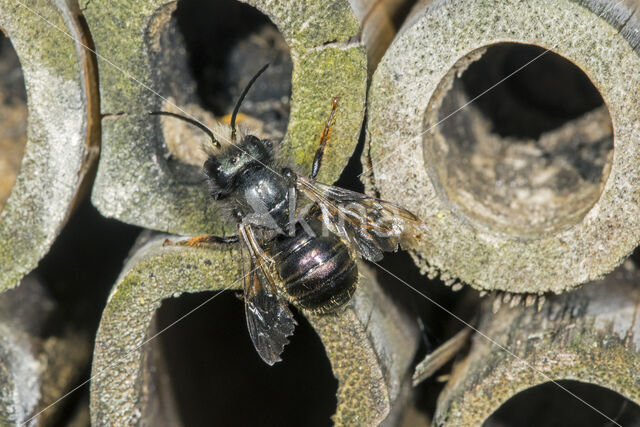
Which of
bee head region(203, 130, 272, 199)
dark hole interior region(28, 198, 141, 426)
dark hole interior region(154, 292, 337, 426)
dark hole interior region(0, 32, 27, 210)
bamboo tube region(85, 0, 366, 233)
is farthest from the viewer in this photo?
dark hole interior region(0, 32, 27, 210)

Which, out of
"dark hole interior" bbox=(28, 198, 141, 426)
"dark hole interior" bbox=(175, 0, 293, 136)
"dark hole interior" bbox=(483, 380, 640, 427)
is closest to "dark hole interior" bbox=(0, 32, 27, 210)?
"dark hole interior" bbox=(28, 198, 141, 426)

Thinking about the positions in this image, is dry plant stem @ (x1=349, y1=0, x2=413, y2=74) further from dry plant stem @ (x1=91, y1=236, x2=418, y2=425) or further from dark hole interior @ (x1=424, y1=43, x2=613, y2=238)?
dry plant stem @ (x1=91, y1=236, x2=418, y2=425)

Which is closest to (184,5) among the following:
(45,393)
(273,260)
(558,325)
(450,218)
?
(273,260)

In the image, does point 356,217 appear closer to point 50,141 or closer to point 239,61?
point 50,141

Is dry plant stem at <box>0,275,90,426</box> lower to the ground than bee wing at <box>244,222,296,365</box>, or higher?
higher

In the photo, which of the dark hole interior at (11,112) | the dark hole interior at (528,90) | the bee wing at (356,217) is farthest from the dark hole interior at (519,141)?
the dark hole interior at (11,112)

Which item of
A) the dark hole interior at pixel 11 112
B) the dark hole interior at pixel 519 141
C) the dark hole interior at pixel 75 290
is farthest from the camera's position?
the dark hole interior at pixel 11 112

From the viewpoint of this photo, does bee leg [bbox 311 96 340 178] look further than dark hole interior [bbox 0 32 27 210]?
No

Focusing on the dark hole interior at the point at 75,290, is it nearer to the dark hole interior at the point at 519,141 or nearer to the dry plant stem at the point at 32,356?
the dry plant stem at the point at 32,356

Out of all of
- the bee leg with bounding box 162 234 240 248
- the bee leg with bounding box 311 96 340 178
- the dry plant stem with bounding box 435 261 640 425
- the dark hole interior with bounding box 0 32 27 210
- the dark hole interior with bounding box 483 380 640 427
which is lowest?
the dark hole interior with bounding box 483 380 640 427
